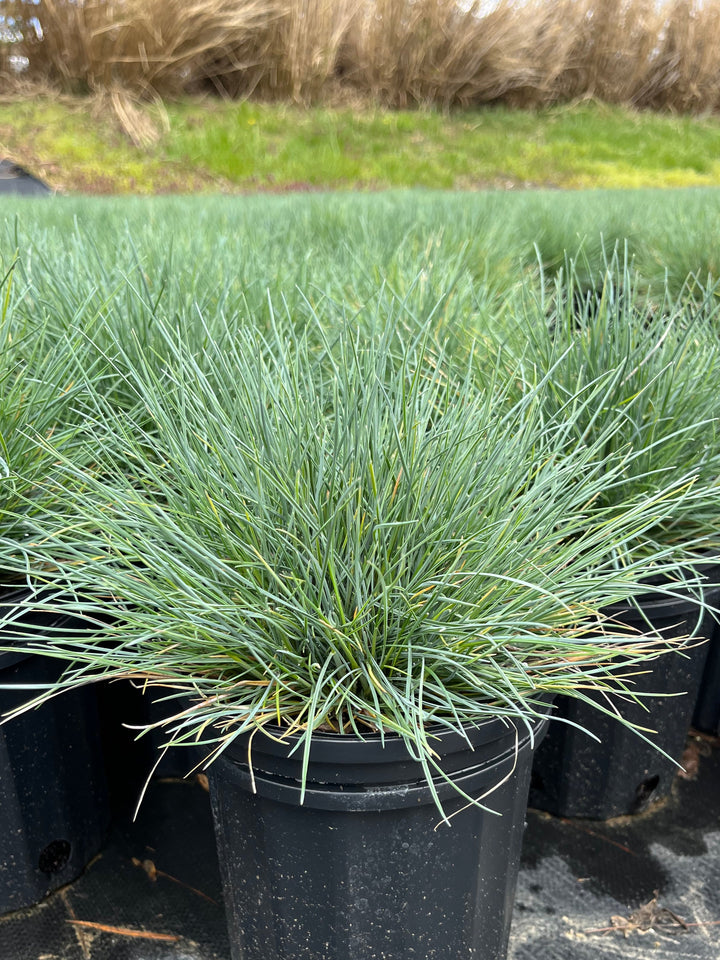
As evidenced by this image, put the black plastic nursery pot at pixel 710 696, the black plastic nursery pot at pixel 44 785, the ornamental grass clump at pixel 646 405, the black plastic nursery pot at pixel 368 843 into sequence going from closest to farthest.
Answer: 1. the black plastic nursery pot at pixel 368 843
2. the black plastic nursery pot at pixel 44 785
3. the ornamental grass clump at pixel 646 405
4. the black plastic nursery pot at pixel 710 696

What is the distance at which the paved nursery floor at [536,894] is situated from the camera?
3.00 feet

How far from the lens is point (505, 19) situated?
34.9 ft

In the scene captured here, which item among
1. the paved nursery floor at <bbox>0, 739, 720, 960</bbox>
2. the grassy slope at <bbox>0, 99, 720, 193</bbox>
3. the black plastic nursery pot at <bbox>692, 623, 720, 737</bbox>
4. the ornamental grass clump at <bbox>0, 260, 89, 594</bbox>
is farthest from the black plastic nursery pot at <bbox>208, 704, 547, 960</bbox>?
the grassy slope at <bbox>0, 99, 720, 193</bbox>

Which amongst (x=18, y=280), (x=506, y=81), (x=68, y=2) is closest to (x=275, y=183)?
(x=68, y=2)

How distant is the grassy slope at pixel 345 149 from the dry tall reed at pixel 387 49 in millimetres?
534

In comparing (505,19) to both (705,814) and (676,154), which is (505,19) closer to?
(676,154)

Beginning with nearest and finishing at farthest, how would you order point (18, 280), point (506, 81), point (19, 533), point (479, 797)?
1. point (479, 797)
2. point (19, 533)
3. point (18, 280)
4. point (506, 81)

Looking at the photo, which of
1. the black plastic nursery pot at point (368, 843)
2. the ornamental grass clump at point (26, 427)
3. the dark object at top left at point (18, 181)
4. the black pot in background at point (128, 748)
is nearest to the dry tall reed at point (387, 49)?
the dark object at top left at point (18, 181)

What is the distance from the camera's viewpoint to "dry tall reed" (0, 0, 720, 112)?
30.7ft

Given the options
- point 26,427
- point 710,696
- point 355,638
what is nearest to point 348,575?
point 355,638

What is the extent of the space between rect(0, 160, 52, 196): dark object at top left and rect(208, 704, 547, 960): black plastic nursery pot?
7.77 m

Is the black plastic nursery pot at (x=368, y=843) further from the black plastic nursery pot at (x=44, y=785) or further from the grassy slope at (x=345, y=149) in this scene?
the grassy slope at (x=345, y=149)

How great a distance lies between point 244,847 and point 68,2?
10.9 meters

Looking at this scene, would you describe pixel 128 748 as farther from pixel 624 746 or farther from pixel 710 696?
pixel 710 696
